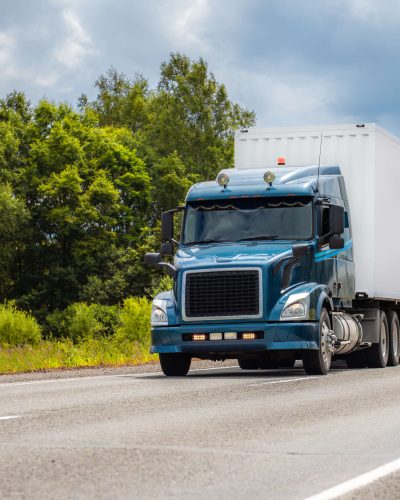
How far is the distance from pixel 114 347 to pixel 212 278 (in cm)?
914

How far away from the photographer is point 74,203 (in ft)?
210

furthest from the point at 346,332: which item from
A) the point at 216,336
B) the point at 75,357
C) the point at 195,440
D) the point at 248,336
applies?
the point at 195,440

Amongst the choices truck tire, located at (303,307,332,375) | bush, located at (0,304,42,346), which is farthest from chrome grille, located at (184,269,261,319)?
bush, located at (0,304,42,346)

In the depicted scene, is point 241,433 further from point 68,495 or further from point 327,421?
point 68,495

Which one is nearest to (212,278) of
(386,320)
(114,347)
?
(386,320)

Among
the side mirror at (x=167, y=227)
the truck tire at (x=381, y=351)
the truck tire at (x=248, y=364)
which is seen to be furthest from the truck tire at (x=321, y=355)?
the truck tire at (x=381, y=351)

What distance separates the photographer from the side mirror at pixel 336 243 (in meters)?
19.1

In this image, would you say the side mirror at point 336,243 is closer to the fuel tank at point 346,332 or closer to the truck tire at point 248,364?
the fuel tank at point 346,332

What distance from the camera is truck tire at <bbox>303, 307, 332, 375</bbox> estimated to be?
18369 millimetres

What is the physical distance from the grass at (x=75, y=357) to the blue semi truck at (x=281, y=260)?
10.1 feet

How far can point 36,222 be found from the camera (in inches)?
2576

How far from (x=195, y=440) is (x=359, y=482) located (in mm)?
2322

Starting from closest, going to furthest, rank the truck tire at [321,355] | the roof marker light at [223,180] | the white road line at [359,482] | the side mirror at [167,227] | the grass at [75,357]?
the white road line at [359,482]
the truck tire at [321,355]
the side mirror at [167,227]
the roof marker light at [223,180]
the grass at [75,357]

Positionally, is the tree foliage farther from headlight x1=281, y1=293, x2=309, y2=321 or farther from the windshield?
headlight x1=281, y1=293, x2=309, y2=321
